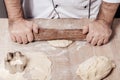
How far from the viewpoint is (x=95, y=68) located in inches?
37.5

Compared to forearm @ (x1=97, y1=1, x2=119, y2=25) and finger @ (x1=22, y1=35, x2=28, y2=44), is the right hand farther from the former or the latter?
forearm @ (x1=97, y1=1, x2=119, y2=25)

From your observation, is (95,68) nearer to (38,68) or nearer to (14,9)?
(38,68)

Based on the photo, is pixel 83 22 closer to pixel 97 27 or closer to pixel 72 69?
pixel 97 27

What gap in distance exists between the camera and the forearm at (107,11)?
1086 millimetres

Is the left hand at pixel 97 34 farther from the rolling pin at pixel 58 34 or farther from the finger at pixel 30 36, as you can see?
the finger at pixel 30 36

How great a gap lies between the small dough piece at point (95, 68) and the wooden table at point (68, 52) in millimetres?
20

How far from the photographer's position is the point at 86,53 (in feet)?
3.38

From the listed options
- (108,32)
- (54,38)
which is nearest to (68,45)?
(54,38)

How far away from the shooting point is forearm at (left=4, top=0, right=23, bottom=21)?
109 cm

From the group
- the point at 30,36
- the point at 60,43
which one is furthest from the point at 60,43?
the point at 30,36

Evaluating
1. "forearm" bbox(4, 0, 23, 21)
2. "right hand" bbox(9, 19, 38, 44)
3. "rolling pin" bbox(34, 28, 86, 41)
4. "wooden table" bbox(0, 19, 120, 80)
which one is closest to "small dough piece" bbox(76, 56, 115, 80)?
"wooden table" bbox(0, 19, 120, 80)

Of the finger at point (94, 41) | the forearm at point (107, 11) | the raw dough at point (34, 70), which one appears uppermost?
the forearm at point (107, 11)

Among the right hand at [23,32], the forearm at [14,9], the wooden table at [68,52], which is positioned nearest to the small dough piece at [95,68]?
the wooden table at [68,52]

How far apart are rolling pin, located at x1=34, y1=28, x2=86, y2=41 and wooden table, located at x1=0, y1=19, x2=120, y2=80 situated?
0.8 inches
